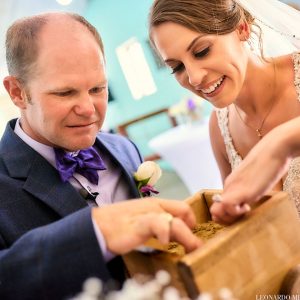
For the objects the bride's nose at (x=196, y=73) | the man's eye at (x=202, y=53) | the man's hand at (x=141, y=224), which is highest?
the man's eye at (x=202, y=53)

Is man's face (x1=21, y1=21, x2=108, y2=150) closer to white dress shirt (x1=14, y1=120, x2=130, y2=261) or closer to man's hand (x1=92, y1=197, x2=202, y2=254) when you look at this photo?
white dress shirt (x1=14, y1=120, x2=130, y2=261)

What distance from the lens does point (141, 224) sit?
0.69 meters

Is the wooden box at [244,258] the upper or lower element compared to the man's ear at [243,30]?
lower

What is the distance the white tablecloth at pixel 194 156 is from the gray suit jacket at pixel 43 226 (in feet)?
8.66

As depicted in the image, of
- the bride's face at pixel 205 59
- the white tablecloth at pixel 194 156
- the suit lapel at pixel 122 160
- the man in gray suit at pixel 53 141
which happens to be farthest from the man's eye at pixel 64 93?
the white tablecloth at pixel 194 156

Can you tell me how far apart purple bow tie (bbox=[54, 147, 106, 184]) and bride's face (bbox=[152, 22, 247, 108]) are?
0.50 meters

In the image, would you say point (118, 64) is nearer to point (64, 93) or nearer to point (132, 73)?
point (132, 73)

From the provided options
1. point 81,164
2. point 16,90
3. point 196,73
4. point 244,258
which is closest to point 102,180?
point 81,164

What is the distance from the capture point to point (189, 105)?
4.47 m

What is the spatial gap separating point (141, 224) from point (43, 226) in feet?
0.87

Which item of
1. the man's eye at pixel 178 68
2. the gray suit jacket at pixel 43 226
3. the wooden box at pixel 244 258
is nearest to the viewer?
the wooden box at pixel 244 258

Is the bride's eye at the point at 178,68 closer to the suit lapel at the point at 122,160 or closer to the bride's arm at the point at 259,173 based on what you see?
the suit lapel at the point at 122,160

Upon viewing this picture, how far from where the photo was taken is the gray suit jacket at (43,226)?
2.41 ft

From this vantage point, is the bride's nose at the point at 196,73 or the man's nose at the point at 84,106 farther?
the bride's nose at the point at 196,73
